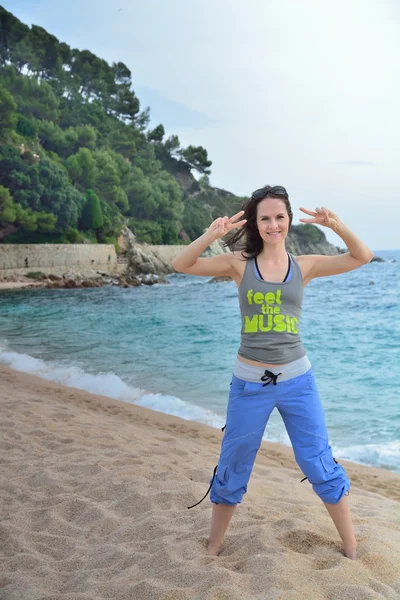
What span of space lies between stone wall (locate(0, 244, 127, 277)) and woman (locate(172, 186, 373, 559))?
3487 centimetres

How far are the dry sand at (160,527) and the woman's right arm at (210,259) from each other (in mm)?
1402

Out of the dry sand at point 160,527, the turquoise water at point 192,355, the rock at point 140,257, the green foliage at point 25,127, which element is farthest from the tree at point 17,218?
the dry sand at point 160,527

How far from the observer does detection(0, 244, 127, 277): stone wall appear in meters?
36.8

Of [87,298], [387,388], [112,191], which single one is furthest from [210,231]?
[112,191]

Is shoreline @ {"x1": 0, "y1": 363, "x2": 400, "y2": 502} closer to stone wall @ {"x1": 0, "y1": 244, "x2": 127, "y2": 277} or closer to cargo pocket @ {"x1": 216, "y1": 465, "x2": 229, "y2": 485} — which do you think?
cargo pocket @ {"x1": 216, "y1": 465, "x2": 229, "y2": 485}

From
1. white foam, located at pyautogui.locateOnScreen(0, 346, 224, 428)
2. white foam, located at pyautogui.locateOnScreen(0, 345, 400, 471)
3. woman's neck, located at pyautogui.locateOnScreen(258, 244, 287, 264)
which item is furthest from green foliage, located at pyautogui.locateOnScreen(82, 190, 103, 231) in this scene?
woman's neck, located at pyautogui.locateOnScreen(258, 244, 287, 264)

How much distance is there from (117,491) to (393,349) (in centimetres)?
1230

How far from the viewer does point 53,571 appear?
2855mm

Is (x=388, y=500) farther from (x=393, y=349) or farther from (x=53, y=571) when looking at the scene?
(x=393, y=349)

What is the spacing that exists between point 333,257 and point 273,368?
650mm

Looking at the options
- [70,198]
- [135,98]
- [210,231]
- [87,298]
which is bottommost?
[87,298]

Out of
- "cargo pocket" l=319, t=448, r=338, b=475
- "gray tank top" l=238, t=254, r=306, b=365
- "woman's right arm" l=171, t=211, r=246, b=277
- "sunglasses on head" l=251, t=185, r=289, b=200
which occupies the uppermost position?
"sunglasses on head" l=251, t=185, r=289, b=200

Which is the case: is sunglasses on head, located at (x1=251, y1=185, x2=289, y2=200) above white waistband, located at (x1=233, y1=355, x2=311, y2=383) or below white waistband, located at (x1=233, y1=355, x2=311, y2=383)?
above

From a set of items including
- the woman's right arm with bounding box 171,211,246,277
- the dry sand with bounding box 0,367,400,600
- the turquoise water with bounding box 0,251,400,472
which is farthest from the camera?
the turquoise water with bounding box 0,251,400,472
